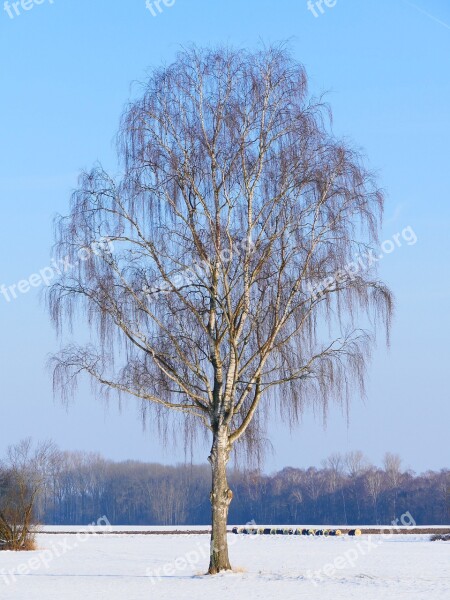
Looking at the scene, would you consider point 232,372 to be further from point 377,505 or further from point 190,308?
point 377,505

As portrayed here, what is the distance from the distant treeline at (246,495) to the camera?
9412 cm

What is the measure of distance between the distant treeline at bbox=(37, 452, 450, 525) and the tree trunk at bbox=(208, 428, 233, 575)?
6606 centimetres

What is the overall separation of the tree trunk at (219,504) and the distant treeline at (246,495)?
2601 inches

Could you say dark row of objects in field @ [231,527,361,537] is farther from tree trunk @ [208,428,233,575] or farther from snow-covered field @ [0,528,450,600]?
tree trunk @ [208,428,233,575]

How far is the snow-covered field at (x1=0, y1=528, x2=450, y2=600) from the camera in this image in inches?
664

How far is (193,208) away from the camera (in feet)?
66.7

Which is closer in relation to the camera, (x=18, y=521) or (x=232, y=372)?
(x=232, y=372)

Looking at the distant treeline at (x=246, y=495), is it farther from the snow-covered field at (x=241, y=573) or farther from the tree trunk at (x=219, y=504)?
the tree trunk at (x=219, y=504)

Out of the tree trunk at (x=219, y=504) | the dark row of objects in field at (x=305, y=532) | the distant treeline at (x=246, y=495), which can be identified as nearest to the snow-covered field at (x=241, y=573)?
the tree trunk at (x=219, y=504)

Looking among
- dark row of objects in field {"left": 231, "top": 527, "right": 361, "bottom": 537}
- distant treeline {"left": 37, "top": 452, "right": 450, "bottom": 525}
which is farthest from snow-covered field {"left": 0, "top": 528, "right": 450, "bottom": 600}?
distant treeline {"left": 37, "top": 452, "right": 450, "bottom": 525}

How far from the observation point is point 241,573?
63.6ft

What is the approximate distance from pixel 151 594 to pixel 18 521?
2009 cm

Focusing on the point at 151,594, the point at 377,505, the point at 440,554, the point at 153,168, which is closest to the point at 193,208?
the point at 153,168

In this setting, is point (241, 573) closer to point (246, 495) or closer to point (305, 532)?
point (305, 532)
